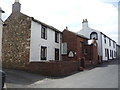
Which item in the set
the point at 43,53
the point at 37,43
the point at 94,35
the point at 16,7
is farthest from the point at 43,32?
the point at 94,35

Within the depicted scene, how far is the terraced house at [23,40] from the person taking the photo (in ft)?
66.7

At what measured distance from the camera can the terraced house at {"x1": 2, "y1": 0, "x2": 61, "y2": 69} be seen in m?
20.3

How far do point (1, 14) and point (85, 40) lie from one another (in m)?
17.5

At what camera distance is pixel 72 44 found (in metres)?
27.6

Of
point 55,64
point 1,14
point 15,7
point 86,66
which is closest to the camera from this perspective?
point 55,64

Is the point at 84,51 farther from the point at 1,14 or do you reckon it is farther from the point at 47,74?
the point at 1,14

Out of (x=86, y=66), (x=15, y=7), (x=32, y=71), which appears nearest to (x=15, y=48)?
(x=32, y=71)

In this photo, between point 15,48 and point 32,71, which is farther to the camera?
point 15,48

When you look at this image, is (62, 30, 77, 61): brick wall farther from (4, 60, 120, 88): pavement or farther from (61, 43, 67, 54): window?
(4, 60, 120, 88): pavement

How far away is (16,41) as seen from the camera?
21297mm

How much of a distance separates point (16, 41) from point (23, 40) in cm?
129

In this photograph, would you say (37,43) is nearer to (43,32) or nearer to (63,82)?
(43,32)

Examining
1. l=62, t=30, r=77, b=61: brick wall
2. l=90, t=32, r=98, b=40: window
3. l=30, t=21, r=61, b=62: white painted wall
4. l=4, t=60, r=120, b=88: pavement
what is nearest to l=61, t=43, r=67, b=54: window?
l=62, t=30, r=77, b=61: brick wall

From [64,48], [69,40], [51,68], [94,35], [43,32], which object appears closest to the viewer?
[51,68]
